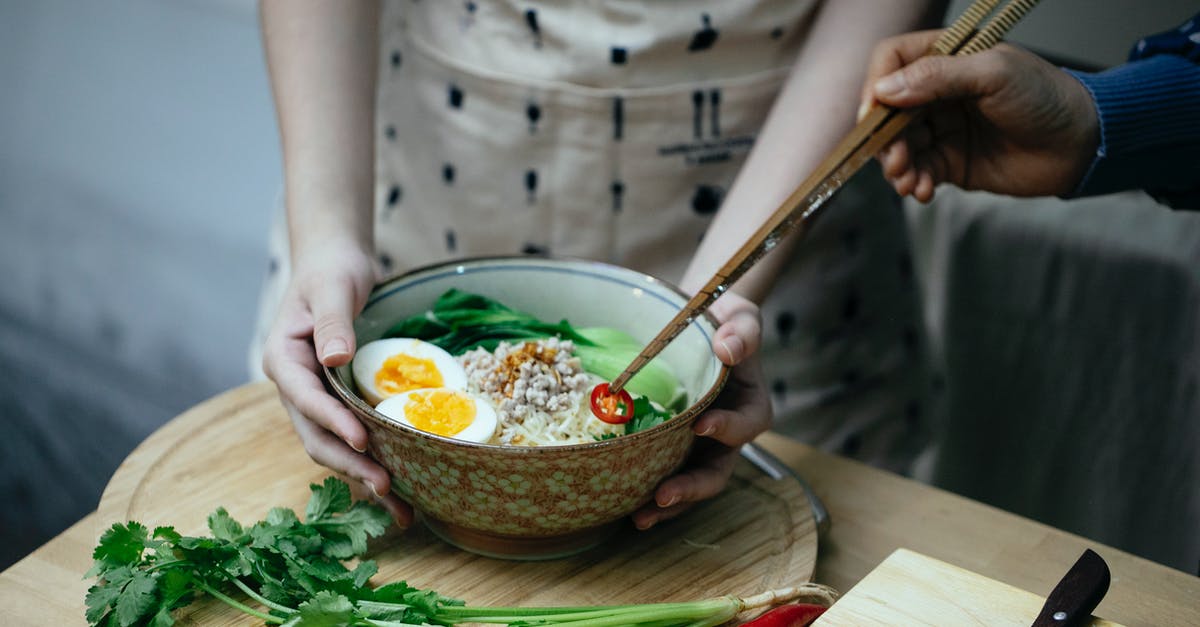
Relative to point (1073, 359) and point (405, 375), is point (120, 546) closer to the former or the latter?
point (405, 375)

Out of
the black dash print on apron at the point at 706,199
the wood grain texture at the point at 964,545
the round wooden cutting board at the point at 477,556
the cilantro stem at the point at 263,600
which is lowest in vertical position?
the wood grain texture at the point at 964,545

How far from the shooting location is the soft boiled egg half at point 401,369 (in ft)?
3.60

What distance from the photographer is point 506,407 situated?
3.41 ft

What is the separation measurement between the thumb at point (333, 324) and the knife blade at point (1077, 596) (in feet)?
2.26

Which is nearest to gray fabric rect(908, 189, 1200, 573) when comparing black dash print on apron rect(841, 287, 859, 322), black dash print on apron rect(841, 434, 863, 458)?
black dash print on apron rect(841, 434, 863, 458)

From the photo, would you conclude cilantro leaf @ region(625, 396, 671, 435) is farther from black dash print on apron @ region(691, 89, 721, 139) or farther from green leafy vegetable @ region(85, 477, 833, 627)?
black dash print on apron @ region(691, 89, 721, 139)

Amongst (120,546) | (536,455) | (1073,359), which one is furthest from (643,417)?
(1073,359)

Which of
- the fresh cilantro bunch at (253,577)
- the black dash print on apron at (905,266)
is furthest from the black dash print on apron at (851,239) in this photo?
the fresh cilantro bunch at (253,577)

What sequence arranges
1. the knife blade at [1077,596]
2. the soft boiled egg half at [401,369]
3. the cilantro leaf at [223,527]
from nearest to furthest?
1. the knife blade at [1077,596]
2. the cilantro leaf at [223,527]
3. the soft boiled egg half at [401,369]

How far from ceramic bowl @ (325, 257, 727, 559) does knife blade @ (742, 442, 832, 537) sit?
0.16 meters

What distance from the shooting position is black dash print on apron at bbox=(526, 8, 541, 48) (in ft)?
4.88

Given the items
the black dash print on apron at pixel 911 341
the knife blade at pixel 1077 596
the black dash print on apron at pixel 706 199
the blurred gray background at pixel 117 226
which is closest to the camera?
the knife blade at pixel 1077 596

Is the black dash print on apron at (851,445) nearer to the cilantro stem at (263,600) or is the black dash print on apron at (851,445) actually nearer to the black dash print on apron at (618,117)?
the black dash print on apron at (618,117)

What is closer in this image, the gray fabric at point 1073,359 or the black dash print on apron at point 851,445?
the black dash print on apron at point 851,445
